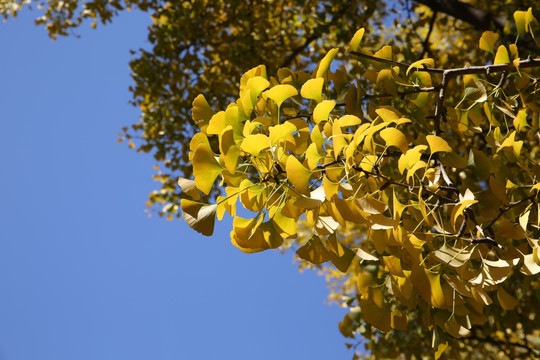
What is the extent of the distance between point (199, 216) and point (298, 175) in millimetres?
298

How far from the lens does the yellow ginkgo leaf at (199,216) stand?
1.19 metres

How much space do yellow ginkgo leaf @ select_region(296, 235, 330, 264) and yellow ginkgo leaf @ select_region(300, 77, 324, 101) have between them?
0.36 m

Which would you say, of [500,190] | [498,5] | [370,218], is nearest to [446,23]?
[498,5]

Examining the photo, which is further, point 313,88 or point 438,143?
point 313,88

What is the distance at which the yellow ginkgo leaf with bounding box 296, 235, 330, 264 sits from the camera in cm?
125

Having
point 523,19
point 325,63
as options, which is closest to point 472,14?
point 523,19

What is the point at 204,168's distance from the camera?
1.15m

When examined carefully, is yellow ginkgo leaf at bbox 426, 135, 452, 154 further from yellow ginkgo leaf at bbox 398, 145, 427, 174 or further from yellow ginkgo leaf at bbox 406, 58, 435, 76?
yellow ginkgo leaf at bbox 406, 58, 435, 76

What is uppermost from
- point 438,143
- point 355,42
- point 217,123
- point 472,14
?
point 472,14

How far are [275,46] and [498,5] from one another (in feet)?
7.12

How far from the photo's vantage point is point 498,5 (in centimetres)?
475

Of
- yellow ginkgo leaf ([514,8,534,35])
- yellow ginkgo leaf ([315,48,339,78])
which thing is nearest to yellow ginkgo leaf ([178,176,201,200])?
yellow ginkgo leaf ([315,48,339,78])

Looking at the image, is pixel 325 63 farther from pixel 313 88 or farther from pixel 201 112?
pixel 201 112

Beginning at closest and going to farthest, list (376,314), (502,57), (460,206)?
(460,206), (376,314), (502,57)
